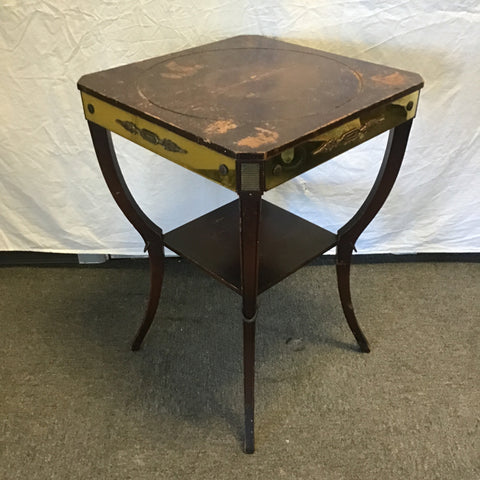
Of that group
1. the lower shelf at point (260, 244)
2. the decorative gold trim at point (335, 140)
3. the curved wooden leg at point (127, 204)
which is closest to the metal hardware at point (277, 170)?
the decorative gold trim at point (335, 140)

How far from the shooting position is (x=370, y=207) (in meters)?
1.07

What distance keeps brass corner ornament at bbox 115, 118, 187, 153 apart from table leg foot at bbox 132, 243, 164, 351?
1.05 feet

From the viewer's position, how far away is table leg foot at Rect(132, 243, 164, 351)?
1149 mm

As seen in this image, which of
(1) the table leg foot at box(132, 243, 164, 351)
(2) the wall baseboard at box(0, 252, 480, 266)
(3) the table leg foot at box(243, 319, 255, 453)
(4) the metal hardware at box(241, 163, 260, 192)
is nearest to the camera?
(4) the metal hardware at box(241, 163, 260, 192)

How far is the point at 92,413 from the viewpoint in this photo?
114 centimetres

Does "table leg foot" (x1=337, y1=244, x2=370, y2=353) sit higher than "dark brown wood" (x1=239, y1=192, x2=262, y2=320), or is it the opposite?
"dark brown wood" (x1=239, y1=192, x2=262, y2=320)

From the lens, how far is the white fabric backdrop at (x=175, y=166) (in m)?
1.19

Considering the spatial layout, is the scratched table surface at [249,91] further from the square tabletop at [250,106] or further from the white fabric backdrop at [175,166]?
the white fabric backdrop at [175,166]

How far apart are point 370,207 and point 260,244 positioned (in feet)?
0.77

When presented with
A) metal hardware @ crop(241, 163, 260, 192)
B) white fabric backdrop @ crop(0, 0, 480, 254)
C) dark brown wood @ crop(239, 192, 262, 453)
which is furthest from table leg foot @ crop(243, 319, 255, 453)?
white fabric backdrop @ crop(0, 0, 480, 254)

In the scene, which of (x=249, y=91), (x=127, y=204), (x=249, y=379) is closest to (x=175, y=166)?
(x=127, y=204)

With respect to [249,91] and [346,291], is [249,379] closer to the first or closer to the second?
[346,291]

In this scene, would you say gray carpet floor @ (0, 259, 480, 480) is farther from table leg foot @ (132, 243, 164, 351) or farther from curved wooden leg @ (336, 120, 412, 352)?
curved wooden leg @ (336, 120, 412, 352)

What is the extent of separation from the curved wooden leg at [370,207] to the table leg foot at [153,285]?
0.39 m
